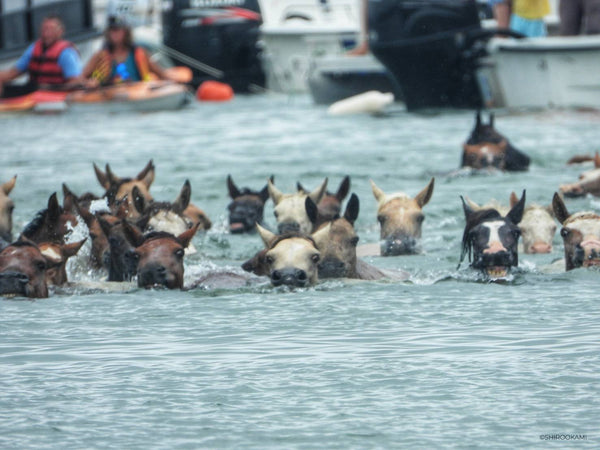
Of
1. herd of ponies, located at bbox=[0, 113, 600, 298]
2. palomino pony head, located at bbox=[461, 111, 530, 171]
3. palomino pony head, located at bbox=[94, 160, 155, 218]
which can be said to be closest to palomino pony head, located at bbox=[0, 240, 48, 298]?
herd of ponies, located at bbox=[0, 113, 600, 298]

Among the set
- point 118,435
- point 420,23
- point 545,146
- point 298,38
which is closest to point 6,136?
point 420,23

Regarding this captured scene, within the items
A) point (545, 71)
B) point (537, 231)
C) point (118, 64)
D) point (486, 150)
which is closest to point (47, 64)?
point (118, 64)

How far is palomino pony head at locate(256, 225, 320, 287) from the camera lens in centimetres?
964

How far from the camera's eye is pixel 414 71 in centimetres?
2664

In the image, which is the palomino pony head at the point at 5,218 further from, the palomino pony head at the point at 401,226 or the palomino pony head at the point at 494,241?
the palomino pony head at the point at 494,241

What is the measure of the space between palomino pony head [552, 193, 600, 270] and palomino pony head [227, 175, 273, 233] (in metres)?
3.75

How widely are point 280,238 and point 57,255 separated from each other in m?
1.57

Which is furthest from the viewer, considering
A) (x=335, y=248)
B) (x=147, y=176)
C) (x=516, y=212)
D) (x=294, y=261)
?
(x=147, y=176)

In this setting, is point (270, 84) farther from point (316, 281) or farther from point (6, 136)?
point (316, 281)

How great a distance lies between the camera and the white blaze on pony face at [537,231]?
38.6ft

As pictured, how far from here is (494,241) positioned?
9898 millimetres

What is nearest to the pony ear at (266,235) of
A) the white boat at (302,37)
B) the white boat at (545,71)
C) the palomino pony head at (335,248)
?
the palomino pony head at (335,248)

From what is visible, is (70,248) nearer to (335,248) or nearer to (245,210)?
(335,248)

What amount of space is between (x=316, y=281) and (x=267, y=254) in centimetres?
→ 39
